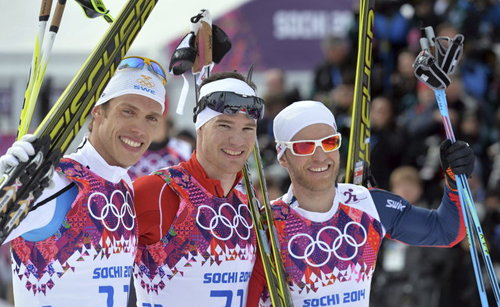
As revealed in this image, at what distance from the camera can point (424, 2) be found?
920 cm

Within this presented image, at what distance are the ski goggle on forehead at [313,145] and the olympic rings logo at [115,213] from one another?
920mm

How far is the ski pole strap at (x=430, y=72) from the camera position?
4.12m

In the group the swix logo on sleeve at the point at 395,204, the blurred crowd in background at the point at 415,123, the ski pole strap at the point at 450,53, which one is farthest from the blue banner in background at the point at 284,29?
the ski pole strap at the point at 450,53

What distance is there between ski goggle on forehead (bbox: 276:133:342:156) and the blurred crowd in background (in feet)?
10.0

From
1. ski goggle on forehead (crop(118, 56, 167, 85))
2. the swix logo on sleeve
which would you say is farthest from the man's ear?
the swix logo on sleeve

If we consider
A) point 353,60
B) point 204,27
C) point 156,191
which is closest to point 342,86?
point 353,60

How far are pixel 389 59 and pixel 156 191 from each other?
19.2 feet

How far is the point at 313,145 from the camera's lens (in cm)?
414

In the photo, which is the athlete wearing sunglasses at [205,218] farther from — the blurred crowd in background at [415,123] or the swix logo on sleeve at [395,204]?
the blurred crowd in background at [415,123]

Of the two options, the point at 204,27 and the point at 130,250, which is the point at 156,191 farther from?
the point at 204,27

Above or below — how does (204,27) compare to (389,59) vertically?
below

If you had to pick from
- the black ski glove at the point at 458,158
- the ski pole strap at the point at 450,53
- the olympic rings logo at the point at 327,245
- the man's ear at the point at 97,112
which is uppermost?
the ski pole strap at the point at 450,53

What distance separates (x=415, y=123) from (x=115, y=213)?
16.9 ft

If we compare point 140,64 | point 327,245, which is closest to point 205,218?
point 327,245
